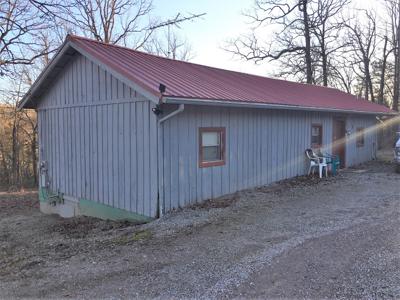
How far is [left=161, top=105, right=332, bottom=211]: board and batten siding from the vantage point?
7230mm

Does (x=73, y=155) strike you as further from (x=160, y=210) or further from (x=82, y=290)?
(x=82, y=290)

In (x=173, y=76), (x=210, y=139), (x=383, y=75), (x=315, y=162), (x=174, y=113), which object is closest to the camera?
(x=174, y=113)

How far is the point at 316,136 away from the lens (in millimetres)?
12562

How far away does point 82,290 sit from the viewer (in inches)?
154

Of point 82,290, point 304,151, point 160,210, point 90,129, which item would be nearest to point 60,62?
point 90,129

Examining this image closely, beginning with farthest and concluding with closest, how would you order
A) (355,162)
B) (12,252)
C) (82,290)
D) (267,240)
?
(355,162) < (12,252) < (267,240) < (82,290)

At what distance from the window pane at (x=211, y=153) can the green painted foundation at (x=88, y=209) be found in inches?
76.9

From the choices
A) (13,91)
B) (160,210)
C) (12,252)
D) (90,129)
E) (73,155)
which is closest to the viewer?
(12,252)

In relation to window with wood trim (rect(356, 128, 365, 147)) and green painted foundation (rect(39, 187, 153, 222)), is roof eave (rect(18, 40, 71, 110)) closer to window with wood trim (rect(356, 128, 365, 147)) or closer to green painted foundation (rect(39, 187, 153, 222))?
green painted foundation (rect(39, 187, 153, 222))

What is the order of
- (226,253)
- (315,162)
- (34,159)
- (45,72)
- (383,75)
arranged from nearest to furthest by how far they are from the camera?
(226,253) → (45,72) → (315,162) → (34,159) → (383,75)

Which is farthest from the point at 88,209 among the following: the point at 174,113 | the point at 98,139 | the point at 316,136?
the point at 316,136

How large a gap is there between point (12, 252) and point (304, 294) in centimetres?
510

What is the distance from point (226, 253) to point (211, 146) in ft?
12.1

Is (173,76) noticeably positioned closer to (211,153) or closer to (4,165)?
(211,153)
